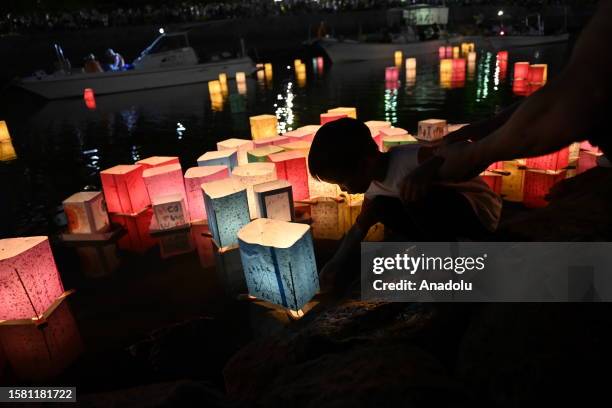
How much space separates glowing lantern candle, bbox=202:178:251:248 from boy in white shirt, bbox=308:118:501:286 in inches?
79.5

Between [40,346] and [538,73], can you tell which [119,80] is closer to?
[538,73]

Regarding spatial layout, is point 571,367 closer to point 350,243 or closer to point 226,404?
point 350,243

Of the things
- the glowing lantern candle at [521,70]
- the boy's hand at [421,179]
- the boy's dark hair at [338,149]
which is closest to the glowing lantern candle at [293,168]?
the boy's dark hair at [338,149]

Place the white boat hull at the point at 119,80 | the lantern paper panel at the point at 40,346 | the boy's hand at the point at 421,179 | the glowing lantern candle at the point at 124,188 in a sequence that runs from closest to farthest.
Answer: the boy's hand at the point at 421,179 → the lantern paper panel at the point at 40,346 → the glowing lantern candle at the point at 124,188 → the white boat hull at the point at 119,80

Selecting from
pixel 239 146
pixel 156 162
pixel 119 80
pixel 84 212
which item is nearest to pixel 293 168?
pixel 239 146

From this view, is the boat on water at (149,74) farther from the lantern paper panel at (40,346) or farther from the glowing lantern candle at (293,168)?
the lantern paper panel at (40,346)

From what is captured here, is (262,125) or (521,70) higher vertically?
(262,125)

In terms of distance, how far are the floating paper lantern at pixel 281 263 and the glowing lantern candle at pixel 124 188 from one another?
2659 millimetres

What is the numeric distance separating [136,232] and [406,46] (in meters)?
22.0

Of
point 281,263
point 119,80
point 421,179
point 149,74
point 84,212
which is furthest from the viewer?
point 149,74

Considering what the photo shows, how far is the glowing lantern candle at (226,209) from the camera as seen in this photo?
3988mm

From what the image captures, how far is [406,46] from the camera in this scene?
2344cm

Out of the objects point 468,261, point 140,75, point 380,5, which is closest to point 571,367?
point 468,261

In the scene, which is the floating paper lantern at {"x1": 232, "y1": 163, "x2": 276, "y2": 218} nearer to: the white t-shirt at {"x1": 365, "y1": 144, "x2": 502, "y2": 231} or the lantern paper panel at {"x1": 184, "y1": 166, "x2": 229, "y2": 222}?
the lantern paper panel at {"x1": 184, "y1": 166, "x2": 229, "y2": 222}
